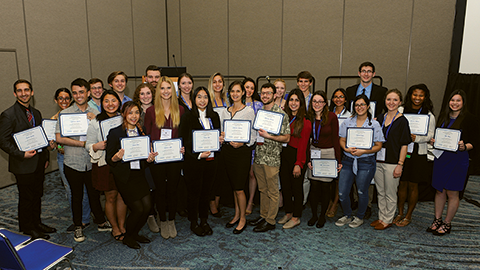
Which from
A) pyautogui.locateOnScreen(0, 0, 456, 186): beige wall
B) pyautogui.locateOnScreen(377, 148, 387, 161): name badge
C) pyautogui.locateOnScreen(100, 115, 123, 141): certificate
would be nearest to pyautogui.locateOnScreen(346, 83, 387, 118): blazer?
pyautogui.locateOnScreen(377, 148, 387, 161): name badge

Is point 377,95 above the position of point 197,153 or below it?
above

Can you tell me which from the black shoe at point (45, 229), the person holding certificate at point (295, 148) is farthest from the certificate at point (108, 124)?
the person holding certificate at point (295, 148)

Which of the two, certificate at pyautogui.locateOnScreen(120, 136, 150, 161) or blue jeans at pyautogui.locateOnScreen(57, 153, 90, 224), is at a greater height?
certificate at pyautogui.locateOnScreen(120, 136, 150, 161)

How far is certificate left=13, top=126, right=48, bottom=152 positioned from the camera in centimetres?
271

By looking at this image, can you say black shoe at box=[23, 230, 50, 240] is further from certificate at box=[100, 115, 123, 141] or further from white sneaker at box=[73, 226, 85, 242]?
certificate at box=[100, 115, 123, 141]

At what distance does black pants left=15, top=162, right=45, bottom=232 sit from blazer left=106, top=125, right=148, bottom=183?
3.19 ft

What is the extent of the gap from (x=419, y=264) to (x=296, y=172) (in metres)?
Result: 1.40

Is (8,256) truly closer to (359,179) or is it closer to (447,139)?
(359,179)

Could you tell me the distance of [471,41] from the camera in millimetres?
5734

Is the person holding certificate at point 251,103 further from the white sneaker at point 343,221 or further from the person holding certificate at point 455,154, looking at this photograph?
the person holding certificate at point 455,154

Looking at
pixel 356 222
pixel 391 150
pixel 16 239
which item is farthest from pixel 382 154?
pixel 16 239

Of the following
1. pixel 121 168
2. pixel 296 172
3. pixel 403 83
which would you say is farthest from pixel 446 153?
pixel 403 83

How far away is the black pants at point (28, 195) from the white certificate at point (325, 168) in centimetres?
293

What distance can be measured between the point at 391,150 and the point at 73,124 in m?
3.32
